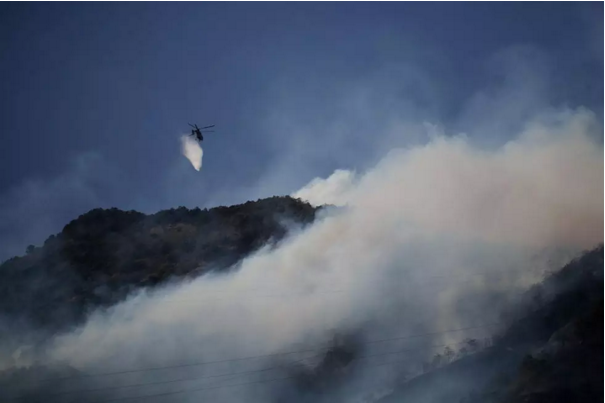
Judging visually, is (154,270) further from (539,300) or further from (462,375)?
(539,300)

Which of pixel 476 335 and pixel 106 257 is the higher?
pixel 106 257

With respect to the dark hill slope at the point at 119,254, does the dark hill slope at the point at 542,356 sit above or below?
below

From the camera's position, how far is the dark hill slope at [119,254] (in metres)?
31.8

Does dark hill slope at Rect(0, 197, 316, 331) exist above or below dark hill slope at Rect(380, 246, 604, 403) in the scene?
above

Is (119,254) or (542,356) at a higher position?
(119,254)

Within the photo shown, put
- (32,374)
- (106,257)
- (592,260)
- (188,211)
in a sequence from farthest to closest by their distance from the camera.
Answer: (106,257), (592,260), (188,211), (32,374)

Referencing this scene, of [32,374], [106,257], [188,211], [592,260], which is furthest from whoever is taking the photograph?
[106,257]

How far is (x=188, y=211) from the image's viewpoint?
32.1 meters

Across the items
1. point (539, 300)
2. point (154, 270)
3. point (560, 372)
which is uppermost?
point (154, 270)

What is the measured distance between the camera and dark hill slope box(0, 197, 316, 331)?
31844 mm

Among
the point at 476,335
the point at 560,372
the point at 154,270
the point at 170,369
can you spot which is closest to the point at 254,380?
the point at 170,369

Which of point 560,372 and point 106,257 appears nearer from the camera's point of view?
point 560,372

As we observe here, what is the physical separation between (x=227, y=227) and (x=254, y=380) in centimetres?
1029

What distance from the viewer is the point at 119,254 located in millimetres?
37375
